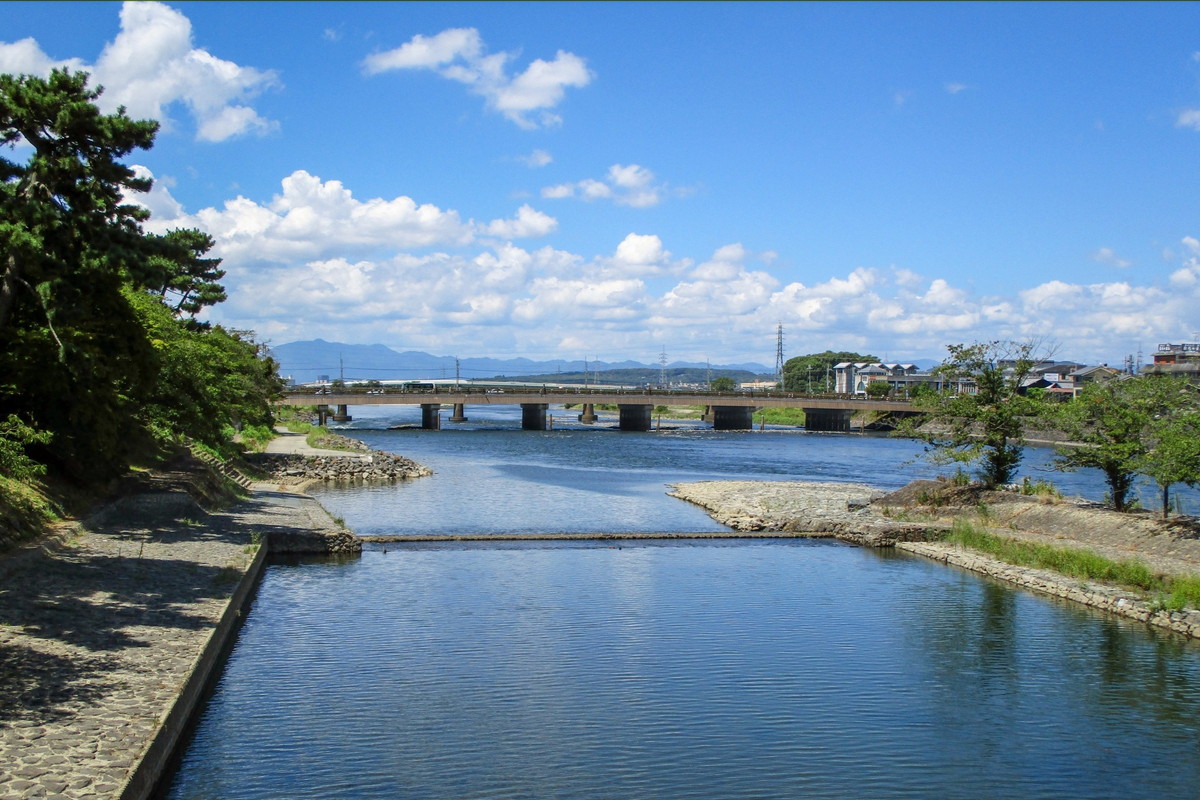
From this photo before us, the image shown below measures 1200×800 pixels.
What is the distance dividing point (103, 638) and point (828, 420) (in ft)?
371

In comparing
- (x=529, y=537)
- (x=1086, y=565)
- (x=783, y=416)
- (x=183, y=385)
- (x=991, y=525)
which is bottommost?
(x=1086, y=565)

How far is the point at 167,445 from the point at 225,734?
22838mm

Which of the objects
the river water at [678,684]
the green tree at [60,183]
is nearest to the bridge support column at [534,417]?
the river water at [678,684]

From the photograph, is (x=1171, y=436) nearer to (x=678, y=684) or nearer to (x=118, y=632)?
(x=678, y=684)

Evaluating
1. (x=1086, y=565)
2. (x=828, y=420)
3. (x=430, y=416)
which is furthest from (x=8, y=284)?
(x=828, y=420)

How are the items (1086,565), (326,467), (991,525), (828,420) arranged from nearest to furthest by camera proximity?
1. (1086,565)
2. (991,525)
3. (326,467)
4. (828,420)

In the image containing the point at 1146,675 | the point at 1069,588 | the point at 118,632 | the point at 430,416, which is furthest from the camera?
the point at 430,416

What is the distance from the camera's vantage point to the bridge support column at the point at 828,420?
119 meters

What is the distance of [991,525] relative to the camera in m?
32.9

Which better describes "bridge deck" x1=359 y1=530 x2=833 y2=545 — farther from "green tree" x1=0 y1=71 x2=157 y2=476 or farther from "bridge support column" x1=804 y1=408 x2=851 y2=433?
"bridge support column" x1=804 y1=408 x2=851 y2=433

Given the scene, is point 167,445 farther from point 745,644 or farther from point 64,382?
point 745,644

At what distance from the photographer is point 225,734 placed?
13914 millimetres

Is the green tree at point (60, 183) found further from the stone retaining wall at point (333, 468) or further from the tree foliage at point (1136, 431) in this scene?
the stone retaining wall at point (333, 468)

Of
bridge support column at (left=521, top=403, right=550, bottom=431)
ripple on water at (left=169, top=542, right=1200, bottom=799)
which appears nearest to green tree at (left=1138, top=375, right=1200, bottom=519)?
ripple on water at (left=169, top=542, right=1200, bottom=799)
